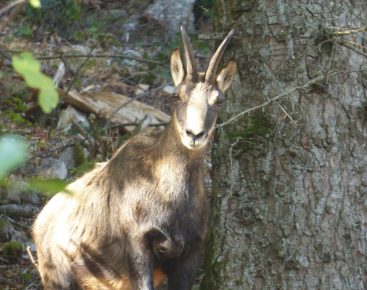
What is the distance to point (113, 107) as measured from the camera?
930 cm

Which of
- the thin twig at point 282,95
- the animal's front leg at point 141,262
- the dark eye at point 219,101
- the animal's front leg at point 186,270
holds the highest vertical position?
the thin twig at point 282,95

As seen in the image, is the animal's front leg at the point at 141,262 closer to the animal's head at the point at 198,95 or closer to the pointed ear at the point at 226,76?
the animal's head at the point at 198,95

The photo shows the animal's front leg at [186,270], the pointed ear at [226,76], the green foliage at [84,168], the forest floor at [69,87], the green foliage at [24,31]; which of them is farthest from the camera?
the green foliage at [24,31]

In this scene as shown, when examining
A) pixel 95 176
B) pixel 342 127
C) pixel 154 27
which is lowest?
pixel 154 27

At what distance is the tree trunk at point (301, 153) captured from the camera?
15.7 ft

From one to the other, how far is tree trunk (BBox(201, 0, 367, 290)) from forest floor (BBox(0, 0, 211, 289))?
5.04ft

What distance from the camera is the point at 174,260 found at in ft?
16.8

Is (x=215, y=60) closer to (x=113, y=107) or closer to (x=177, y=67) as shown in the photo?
(x=177, y=67)

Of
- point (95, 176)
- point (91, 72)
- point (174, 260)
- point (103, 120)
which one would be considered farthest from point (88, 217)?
point (91, 72)

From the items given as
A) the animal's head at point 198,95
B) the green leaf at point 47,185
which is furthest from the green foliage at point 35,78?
the animal's head at point 198,95

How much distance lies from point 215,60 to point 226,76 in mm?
137

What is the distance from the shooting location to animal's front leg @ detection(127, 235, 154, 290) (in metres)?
4.95

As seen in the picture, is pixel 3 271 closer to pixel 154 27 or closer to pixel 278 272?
pixel 278 272

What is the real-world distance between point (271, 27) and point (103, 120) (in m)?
4.53
